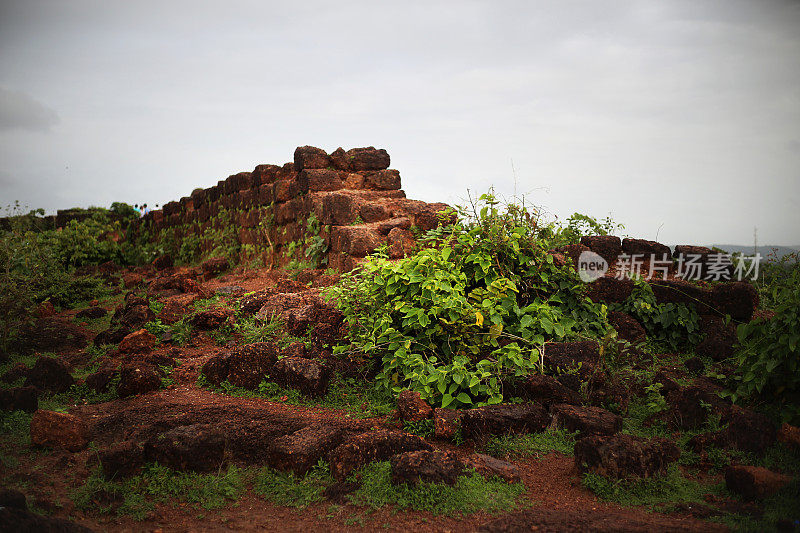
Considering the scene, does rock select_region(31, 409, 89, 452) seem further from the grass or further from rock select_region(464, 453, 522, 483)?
rock select_region(464, 453, 522, 483)

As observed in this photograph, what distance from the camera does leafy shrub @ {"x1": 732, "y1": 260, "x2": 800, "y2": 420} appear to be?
4.21 metres

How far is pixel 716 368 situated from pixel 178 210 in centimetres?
1656

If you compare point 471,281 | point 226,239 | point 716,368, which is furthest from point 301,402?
point 226,239

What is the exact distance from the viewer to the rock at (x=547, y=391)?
4828 mm

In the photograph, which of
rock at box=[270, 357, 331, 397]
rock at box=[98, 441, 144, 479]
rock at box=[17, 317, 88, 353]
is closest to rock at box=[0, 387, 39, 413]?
rock at box=[98, 441, 144, 479]

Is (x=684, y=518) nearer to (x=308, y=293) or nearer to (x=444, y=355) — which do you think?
(x=444, y=355)


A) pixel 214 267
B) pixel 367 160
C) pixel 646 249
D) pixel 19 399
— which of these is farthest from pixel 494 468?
pixel 214 267

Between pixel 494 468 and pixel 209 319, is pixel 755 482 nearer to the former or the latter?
pixel 494 468

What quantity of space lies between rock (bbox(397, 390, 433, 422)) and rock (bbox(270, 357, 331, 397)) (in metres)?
0.97

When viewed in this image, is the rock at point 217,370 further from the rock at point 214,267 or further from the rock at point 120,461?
the rock at point 214,267

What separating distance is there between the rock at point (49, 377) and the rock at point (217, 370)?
1.33 meters

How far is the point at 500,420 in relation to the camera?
4434 mm

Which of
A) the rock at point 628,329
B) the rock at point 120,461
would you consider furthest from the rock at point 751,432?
the rock at point 120,461

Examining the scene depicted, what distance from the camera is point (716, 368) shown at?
579 cm
